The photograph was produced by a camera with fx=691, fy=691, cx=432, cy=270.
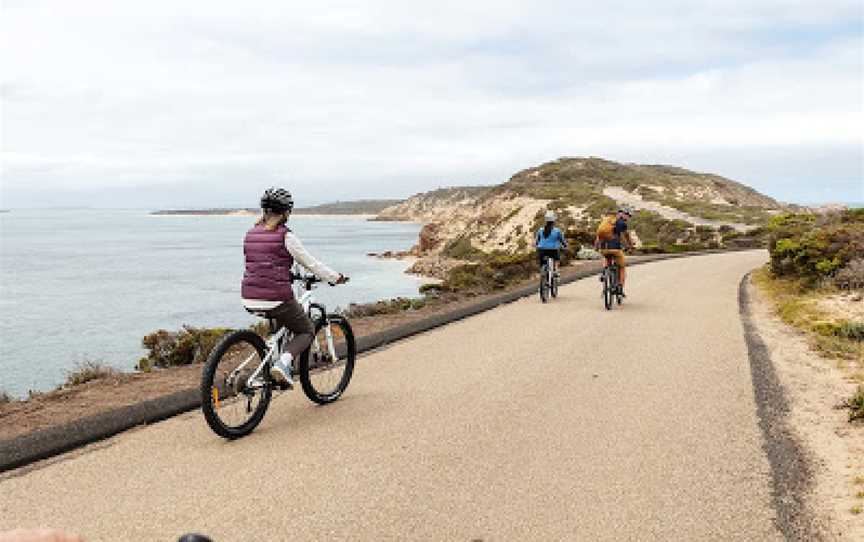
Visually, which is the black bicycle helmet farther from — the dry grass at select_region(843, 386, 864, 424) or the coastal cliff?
the coastal cliff

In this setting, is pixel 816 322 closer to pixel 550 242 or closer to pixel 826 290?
pixel 826 290

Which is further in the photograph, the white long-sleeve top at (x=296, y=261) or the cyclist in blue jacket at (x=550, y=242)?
the cyclist in blue jacket at (x=550, y=242)

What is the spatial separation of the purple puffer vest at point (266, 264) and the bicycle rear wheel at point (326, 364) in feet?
2.98

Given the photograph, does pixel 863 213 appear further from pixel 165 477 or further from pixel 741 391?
pixel 165 477

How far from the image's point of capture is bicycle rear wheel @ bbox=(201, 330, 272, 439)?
6.10 metres

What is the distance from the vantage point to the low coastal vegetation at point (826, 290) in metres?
10.7

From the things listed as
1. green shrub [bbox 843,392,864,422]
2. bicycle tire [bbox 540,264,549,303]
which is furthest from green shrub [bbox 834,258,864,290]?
green shrub [bbox 843,392,864,422]

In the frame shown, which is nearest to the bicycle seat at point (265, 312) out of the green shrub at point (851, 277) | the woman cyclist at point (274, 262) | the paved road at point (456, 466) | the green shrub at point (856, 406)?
the woman cyclist at point (274, 262)

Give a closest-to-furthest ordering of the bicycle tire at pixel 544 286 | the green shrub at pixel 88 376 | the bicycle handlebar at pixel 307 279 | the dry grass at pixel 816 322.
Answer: the bicycle handlebar at pixel 307 279, the green shrub at pixel 88 376, the dry grass at pixel 816 322, the bicycle tire at pixel 544 286

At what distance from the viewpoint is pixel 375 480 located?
5.36 m

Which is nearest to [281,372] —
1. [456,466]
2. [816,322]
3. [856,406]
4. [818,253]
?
[456,466]

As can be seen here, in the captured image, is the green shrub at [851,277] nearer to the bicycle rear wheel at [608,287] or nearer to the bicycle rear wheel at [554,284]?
the bicycle rear wheel at [608,287]

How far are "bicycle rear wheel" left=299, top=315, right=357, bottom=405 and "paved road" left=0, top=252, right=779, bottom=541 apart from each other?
203 mm

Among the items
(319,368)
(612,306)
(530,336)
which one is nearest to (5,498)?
(319,368)
